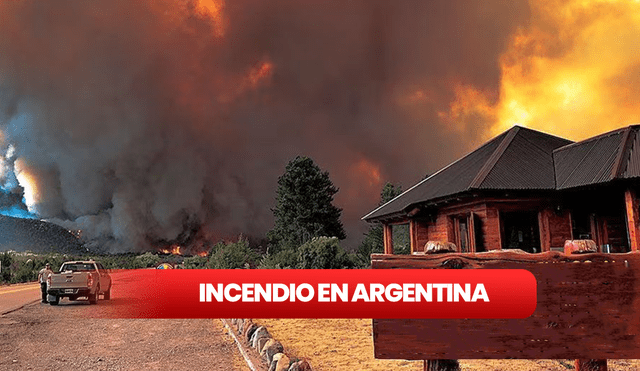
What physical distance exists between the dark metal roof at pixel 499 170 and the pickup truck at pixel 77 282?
12.9m

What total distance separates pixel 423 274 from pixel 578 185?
13.4 m

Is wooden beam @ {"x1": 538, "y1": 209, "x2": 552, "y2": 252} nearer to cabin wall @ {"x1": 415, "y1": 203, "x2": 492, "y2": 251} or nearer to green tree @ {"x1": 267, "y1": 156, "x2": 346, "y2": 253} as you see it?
cabin wall @ {"x1": 415, "y1": 203, "x2": 492, "y2": 251}

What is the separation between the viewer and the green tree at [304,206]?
56.4 meters

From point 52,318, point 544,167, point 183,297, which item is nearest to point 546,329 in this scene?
point 183,297

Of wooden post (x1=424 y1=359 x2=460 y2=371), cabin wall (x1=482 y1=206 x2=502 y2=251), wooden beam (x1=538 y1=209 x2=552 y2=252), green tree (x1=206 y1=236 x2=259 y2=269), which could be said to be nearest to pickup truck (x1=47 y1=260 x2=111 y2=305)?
green tree (x1=206 y1=236 x2=259 y2=269)

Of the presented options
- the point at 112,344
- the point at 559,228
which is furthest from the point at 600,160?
the point at 112,344

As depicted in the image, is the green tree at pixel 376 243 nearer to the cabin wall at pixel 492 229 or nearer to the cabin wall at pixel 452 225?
the cabin wall at pixel 452 225

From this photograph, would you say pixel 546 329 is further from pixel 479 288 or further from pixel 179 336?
pixel 179 336

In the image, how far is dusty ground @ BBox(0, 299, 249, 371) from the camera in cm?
929

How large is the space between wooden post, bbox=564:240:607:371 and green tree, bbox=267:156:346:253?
171 ft

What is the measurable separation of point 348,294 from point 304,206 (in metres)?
53.5

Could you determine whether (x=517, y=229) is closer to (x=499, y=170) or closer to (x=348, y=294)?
(x=499, y=170)

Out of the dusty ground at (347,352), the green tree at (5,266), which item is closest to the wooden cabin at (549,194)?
the dusty ground at (347,352)

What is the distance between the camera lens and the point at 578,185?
14.6 m
